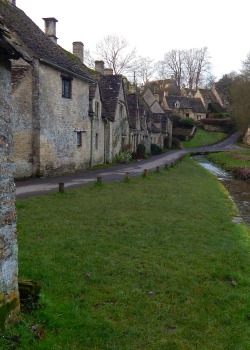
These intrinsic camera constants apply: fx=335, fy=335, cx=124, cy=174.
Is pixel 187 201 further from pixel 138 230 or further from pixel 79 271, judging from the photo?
pixel 79 271

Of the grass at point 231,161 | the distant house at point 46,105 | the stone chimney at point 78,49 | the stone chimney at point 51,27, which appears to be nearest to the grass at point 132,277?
the distant house at point 46,105

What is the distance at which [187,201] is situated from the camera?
575 inches

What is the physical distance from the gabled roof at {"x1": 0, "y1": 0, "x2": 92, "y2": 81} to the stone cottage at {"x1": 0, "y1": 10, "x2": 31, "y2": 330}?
52.6ft

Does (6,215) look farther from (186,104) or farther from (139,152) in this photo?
(186,104)

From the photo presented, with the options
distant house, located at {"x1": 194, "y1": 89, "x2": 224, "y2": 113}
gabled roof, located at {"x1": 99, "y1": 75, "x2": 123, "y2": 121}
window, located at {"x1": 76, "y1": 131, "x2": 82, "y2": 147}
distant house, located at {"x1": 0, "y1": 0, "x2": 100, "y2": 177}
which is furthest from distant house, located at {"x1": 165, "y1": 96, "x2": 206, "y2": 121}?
window, located at {"x1": 76, "y1": 131, "x2": 82, "y2": 147}

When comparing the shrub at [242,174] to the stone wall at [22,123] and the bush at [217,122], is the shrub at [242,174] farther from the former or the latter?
Result: the bush at [217,122]

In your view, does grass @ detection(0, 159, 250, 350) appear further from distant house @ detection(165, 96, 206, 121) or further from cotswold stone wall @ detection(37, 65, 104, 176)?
distant house @ detection(165, 96, 206, 121)

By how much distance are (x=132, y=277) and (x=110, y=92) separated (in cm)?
2975

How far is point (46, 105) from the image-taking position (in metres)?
20.2

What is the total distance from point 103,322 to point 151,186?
13.4 meters

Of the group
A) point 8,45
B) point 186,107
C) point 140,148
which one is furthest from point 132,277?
point 186,107

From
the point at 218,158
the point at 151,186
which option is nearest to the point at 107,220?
the point at 151,186

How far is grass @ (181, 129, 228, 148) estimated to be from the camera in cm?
6619

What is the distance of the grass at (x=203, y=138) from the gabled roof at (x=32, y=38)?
4540cm
